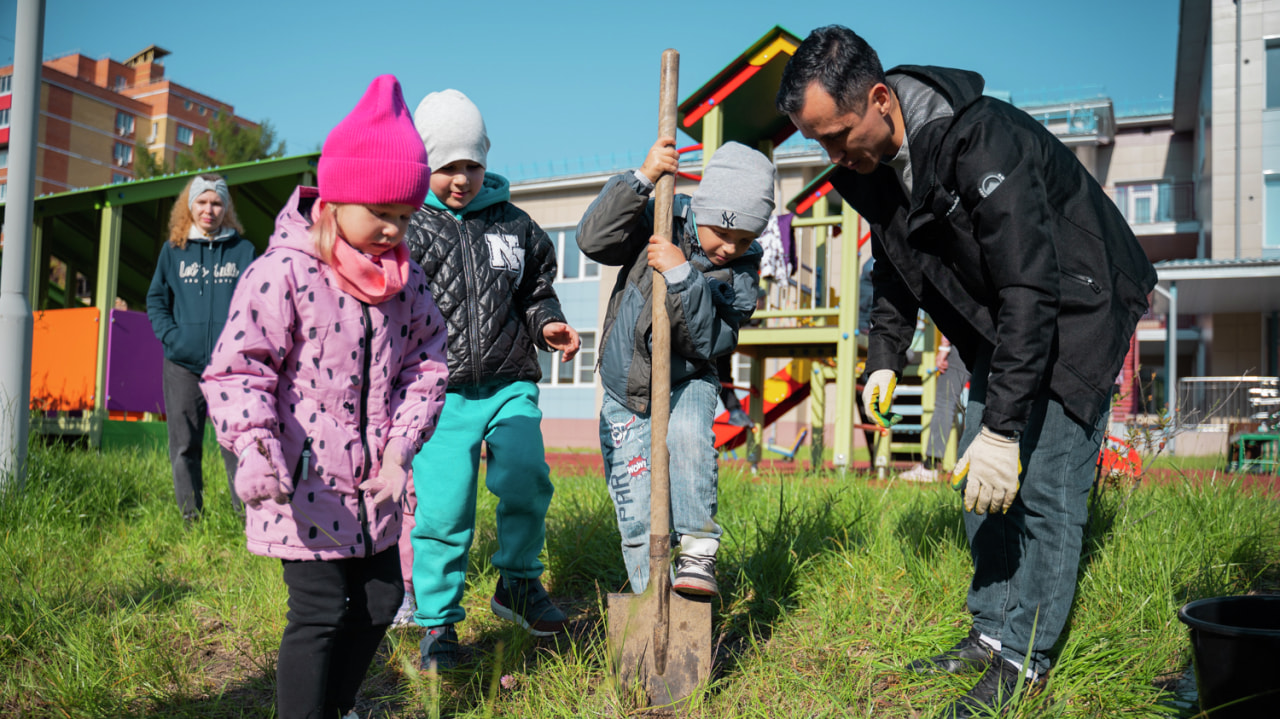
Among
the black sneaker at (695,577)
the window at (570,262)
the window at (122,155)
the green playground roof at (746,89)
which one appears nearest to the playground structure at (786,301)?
the green playground roof at (746,89)

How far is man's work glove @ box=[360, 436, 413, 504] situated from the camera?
6.57ft

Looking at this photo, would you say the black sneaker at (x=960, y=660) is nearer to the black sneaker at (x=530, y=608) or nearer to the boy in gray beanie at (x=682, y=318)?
the boy in gray beanie at (x=682, y=318)

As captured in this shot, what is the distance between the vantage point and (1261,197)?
18.1 m

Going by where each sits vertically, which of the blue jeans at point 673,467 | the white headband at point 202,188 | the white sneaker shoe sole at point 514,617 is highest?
the white headband at point 202,188

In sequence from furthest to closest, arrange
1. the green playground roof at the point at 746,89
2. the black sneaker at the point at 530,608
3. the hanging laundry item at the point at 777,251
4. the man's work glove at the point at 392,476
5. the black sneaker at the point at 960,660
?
the hanging laundry item at the point at 777,251
the green playground roof at the point at 746,89
the black sneaker at the point at 530,608
the black sneaker at the point at 960,660
the man's work glove at the point at 392,476

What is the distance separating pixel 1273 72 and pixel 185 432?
21.3m

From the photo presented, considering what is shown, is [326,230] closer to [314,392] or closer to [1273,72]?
[314,392]

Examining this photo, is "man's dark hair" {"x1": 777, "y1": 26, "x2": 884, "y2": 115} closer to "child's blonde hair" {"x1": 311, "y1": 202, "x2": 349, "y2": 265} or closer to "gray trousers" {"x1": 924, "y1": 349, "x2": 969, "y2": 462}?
"child's blonde hair" {"x1": 311, "y1": 202, "x2": 349, "y2": 265}

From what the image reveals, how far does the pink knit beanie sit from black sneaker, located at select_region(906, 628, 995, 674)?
192cm

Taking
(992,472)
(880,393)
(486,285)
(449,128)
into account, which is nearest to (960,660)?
(992,472)

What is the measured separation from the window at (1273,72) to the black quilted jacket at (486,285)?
67.6ft

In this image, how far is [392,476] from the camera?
202 cm

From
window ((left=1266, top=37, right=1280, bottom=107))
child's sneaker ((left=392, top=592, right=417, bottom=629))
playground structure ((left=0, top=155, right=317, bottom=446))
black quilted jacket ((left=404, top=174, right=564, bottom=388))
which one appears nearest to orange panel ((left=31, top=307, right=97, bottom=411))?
playground structure ((left=0, top=155, right=317, bottom=446))

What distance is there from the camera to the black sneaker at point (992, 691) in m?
2.24
